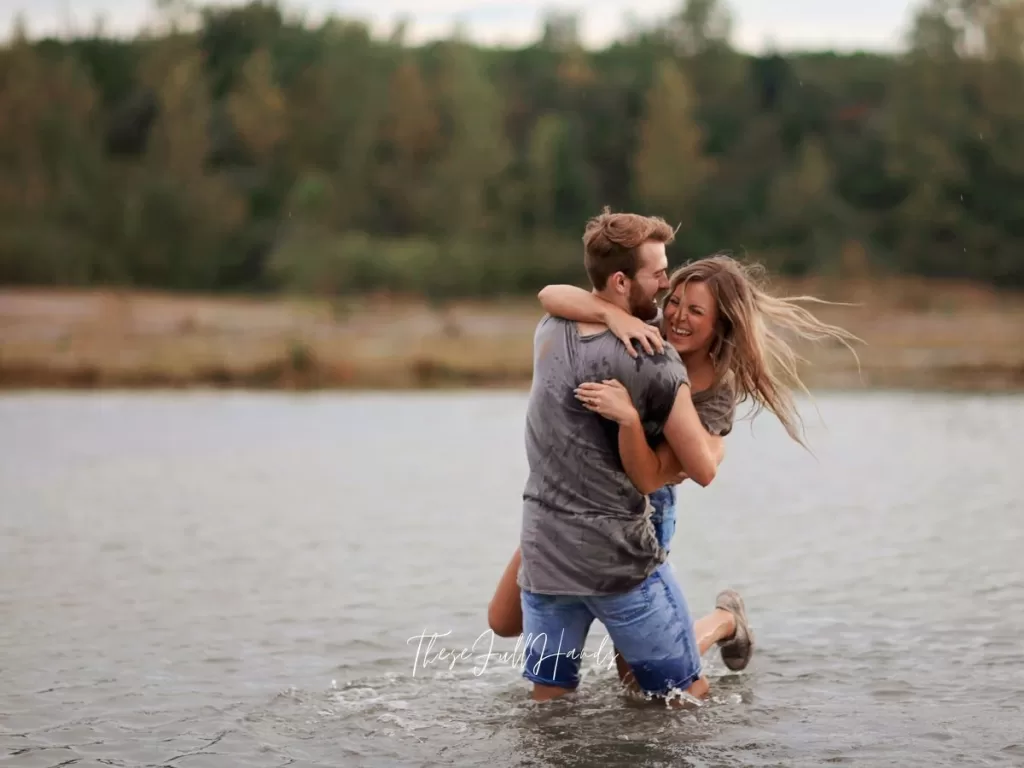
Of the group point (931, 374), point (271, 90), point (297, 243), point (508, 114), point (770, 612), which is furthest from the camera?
point (508, 114)

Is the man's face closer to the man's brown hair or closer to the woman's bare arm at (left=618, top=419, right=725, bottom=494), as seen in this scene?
the man's brown hair

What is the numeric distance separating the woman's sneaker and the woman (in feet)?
3.41

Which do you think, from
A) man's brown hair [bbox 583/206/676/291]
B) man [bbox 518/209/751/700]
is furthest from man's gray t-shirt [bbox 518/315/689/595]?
man's brown hair [bbox 583/206/676/291]

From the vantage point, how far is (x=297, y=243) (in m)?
59.5

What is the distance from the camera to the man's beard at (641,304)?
530cm

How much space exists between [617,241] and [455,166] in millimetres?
66712

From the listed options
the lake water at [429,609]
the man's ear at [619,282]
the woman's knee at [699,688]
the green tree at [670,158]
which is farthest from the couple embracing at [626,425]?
the green tree at [670,158]

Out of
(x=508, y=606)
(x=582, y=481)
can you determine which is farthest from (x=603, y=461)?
(x=508, y=606)

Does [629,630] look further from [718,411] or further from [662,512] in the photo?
[718,411]

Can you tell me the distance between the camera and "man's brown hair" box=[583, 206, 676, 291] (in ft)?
16.8

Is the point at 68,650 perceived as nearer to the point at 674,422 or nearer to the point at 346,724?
the point at 346,724

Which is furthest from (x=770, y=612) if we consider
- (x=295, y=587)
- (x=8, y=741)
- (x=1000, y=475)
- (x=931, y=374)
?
(x=931, y=374)

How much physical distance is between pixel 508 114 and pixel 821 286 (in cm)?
4196

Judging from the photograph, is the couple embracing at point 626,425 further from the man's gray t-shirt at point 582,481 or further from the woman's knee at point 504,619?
the woman's knee at point 504,619
